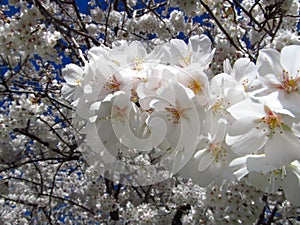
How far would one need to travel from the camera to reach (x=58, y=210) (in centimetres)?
673

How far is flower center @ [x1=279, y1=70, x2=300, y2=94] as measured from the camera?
92 cm

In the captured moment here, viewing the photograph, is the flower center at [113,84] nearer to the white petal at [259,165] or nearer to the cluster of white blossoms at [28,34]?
the white petal at [259,165]

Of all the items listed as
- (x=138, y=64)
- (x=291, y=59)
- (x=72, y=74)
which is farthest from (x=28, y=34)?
(x=291, y=59)

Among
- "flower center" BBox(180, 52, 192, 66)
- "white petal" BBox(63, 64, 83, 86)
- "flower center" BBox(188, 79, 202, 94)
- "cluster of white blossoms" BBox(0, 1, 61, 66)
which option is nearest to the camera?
Answer: "flower center" BBox(188, 79, 202, 94)

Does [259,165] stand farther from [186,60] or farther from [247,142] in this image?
[186,60]

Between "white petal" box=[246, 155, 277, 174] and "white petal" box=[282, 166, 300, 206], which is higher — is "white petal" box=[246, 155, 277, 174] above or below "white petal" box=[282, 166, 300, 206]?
above

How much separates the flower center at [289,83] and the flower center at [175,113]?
262mm

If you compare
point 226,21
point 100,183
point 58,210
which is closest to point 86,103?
point 226,21

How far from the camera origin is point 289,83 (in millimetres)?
941

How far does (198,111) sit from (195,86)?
70 millimetres

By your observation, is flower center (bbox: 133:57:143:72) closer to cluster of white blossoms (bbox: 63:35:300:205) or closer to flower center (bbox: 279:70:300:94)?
cluster of white blossoms (bbox: 63:35:300:205)

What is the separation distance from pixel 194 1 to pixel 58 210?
16.7 ft

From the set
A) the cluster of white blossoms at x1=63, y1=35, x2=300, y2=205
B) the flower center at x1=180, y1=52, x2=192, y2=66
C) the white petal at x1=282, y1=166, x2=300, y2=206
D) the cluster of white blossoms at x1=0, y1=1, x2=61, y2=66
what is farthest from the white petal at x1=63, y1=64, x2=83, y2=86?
the cluster of white blossoms at x1=0, y1=1, x2=61, y2=66

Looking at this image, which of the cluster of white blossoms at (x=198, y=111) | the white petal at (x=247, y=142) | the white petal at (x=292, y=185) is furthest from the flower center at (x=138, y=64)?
the white petal at (x=292, y=185)
